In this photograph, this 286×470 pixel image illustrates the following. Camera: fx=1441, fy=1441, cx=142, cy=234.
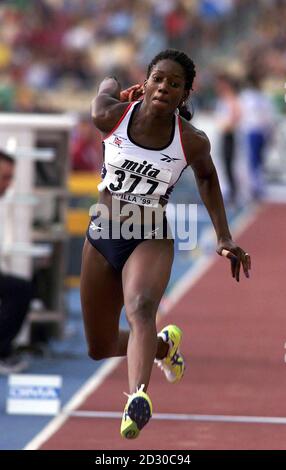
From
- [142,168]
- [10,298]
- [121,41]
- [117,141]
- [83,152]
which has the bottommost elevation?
[142,168]

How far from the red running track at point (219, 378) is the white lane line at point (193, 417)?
10cm

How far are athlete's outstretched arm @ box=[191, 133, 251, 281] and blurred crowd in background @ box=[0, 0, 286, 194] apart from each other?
18.3 metres

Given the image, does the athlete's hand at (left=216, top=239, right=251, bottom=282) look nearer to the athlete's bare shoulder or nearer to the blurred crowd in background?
the athlete's bare shoulder

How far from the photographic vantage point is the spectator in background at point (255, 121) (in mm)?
23188

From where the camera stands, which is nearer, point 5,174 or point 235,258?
point 235,258

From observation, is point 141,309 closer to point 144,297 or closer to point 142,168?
point 144,297

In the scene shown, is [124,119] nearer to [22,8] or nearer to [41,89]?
[41,89]

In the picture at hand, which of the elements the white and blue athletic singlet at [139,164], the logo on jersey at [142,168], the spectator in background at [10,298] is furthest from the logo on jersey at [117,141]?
the spectator in background at [10,298]

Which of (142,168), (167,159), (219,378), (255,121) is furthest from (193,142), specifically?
(255,121)

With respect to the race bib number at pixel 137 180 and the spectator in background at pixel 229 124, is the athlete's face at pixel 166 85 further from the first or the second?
the spectator in background at pixel 229 124

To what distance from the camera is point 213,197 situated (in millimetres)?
7598

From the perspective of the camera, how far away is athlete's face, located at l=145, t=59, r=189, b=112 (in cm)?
716

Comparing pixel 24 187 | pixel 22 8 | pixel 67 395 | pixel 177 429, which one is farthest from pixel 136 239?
pixel 22 8

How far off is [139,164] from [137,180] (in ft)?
0.31
